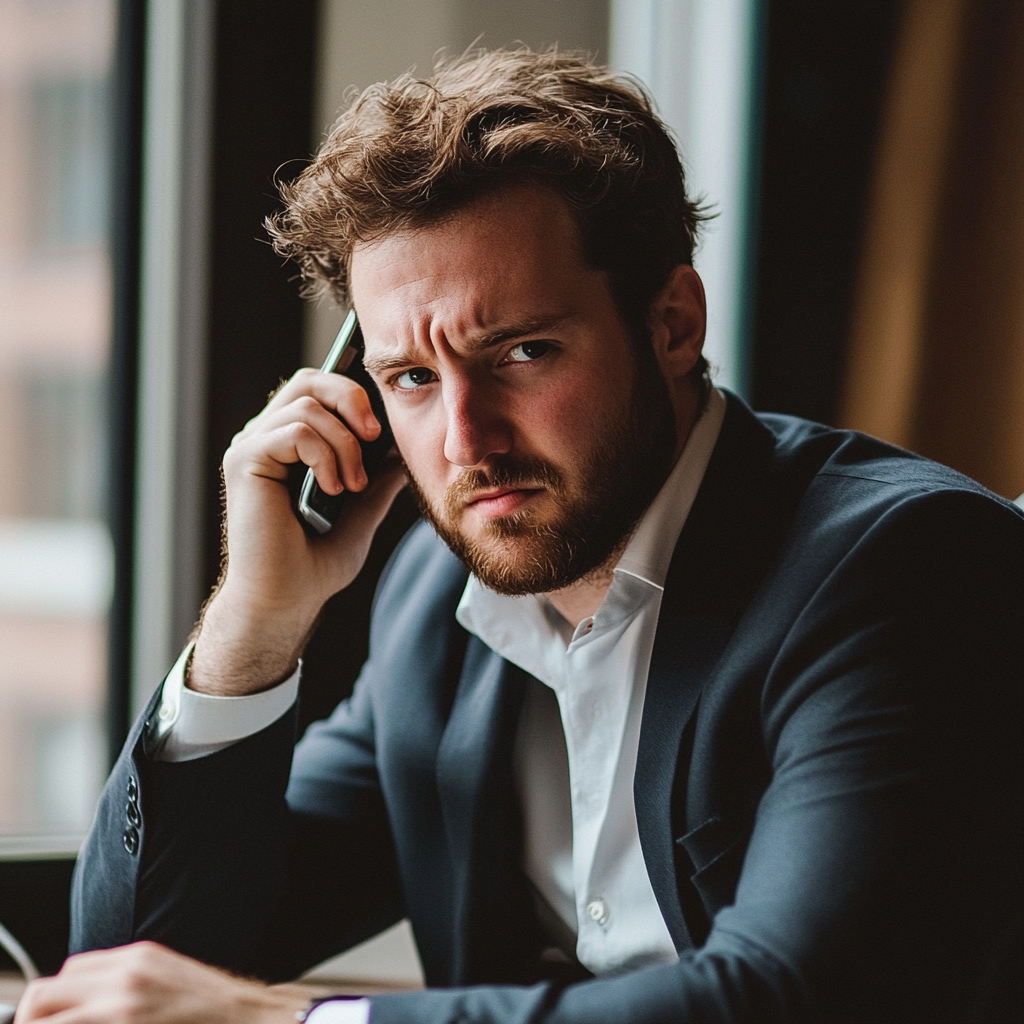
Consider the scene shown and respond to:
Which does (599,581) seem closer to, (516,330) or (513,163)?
(516,330)

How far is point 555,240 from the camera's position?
42.9 inches

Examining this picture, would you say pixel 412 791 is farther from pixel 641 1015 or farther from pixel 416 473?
pixel 641 1015

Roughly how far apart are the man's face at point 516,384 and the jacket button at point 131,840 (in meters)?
0.45

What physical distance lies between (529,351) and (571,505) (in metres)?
0.16

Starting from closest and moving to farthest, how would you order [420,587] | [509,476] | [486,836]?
[509,476] < [486,836] < [420,587]

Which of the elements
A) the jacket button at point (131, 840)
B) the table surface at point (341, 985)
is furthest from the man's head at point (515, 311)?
the table surface at point (341, 985)

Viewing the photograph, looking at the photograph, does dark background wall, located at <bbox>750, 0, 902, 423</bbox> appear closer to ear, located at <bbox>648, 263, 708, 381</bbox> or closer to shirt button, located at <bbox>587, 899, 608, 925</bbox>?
ear, located at <bbox>648, 263, 708, 381</bbox>

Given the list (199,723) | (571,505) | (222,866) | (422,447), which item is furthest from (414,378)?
(222,866)

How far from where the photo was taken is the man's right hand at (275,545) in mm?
1208

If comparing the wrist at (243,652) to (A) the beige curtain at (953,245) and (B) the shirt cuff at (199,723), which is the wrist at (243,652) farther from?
(A) the beige curtain at (953,245)

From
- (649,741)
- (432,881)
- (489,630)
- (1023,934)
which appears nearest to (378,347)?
(489,630)

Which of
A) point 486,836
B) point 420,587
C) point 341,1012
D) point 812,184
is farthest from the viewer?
point 812,184

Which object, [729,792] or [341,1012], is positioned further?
[729,792]

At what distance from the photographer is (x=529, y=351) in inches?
42.8
